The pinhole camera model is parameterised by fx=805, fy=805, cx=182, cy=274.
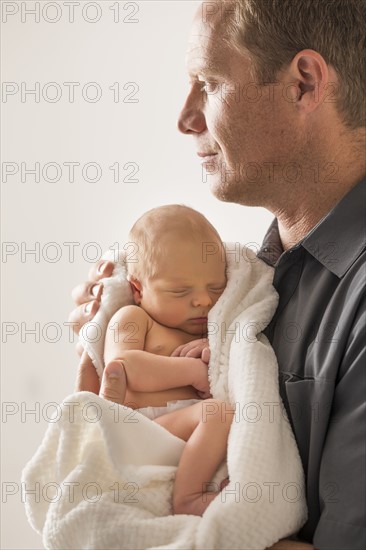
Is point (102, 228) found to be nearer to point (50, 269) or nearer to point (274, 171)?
point (50, 269)

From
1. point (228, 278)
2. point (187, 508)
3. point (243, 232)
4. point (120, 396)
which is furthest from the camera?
point (243, 232)

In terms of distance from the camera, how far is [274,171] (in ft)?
5.24

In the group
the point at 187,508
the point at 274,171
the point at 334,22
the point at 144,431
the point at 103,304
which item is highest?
the point at 334,22

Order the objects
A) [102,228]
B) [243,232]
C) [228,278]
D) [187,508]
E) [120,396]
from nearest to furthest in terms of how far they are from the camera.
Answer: [187,508], [120,396], [228,278], [243,232], [102,228]

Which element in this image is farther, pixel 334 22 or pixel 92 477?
pixel 334 22

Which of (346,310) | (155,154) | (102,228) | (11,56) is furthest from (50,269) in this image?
(346,310)

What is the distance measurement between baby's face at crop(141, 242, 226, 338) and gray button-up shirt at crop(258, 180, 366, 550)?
0.44ft

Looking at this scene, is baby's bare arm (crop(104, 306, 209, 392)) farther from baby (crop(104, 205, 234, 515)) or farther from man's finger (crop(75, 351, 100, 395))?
man's finger (crop(75, 351, 100, 395))

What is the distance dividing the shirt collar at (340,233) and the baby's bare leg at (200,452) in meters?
0.33

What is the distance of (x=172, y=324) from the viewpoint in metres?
1.51

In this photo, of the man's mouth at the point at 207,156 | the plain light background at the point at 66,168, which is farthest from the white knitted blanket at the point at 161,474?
the plain light background at the point at 66,168

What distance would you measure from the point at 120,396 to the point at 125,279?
297 millimetres

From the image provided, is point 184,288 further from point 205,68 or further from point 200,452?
point 205,68

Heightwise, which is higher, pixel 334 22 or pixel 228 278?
pixel 334 22
